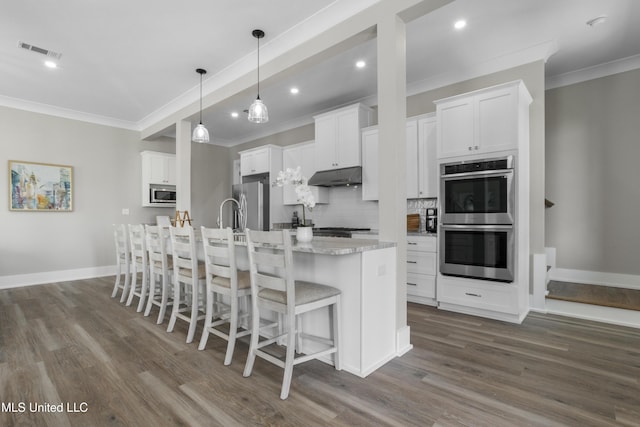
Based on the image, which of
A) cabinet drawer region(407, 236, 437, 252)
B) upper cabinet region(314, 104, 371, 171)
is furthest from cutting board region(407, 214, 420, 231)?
upper cabinet region(314, 104, 371, 171)

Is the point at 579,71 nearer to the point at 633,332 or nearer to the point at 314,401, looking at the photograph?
the point at 633,332

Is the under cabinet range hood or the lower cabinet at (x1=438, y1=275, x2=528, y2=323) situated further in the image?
the under cabinet range hood

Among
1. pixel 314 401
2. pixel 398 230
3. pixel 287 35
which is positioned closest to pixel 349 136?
pixel 287 35

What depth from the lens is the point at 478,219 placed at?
10.8 ft

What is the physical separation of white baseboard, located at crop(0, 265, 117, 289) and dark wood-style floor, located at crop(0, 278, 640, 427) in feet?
8.20

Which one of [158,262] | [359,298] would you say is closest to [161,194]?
[158,262]

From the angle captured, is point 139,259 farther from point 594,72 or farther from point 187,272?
point 594,72

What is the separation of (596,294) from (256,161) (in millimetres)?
5347

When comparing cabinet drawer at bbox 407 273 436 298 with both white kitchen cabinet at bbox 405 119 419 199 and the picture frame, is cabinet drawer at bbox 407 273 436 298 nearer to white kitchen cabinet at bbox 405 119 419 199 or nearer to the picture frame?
white kitchen cabinet at bbox 405 119 419 199

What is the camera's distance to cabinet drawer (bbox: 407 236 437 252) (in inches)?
145

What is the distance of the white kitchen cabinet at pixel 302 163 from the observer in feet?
17.2

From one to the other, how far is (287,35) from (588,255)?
4431 mm

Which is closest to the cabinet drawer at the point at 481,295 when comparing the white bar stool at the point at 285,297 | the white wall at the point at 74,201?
the white bar stool at the point at 285,297

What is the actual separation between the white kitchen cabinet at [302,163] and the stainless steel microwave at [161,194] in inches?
92.2
